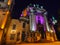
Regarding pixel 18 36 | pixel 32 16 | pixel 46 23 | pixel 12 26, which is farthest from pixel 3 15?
pixel 46 23

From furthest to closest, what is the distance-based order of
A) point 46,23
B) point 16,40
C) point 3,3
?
point 46,23 → point 3,3 → point 16,40

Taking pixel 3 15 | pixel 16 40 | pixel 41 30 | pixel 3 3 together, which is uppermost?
pixel 3 3

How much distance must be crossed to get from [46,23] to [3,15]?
1366 centimetres

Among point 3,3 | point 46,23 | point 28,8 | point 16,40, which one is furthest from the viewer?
point 28,8

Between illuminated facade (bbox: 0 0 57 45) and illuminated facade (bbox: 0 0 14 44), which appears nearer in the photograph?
illuminated facade (bbox: 0 0 14 44)

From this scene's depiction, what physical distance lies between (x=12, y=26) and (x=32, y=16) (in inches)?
318

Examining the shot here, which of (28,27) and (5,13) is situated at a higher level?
(5,13)

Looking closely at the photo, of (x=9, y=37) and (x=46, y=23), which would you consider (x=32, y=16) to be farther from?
(x=9, y=37)

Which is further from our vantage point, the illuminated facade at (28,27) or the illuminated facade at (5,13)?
the illuminated facade at (28,27)

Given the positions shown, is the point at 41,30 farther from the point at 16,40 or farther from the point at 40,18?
the point at 16,40

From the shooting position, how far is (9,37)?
116 ft

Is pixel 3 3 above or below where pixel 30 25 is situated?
above

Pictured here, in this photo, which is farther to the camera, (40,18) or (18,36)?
(40,18)

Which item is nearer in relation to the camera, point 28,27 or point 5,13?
point 5,13
